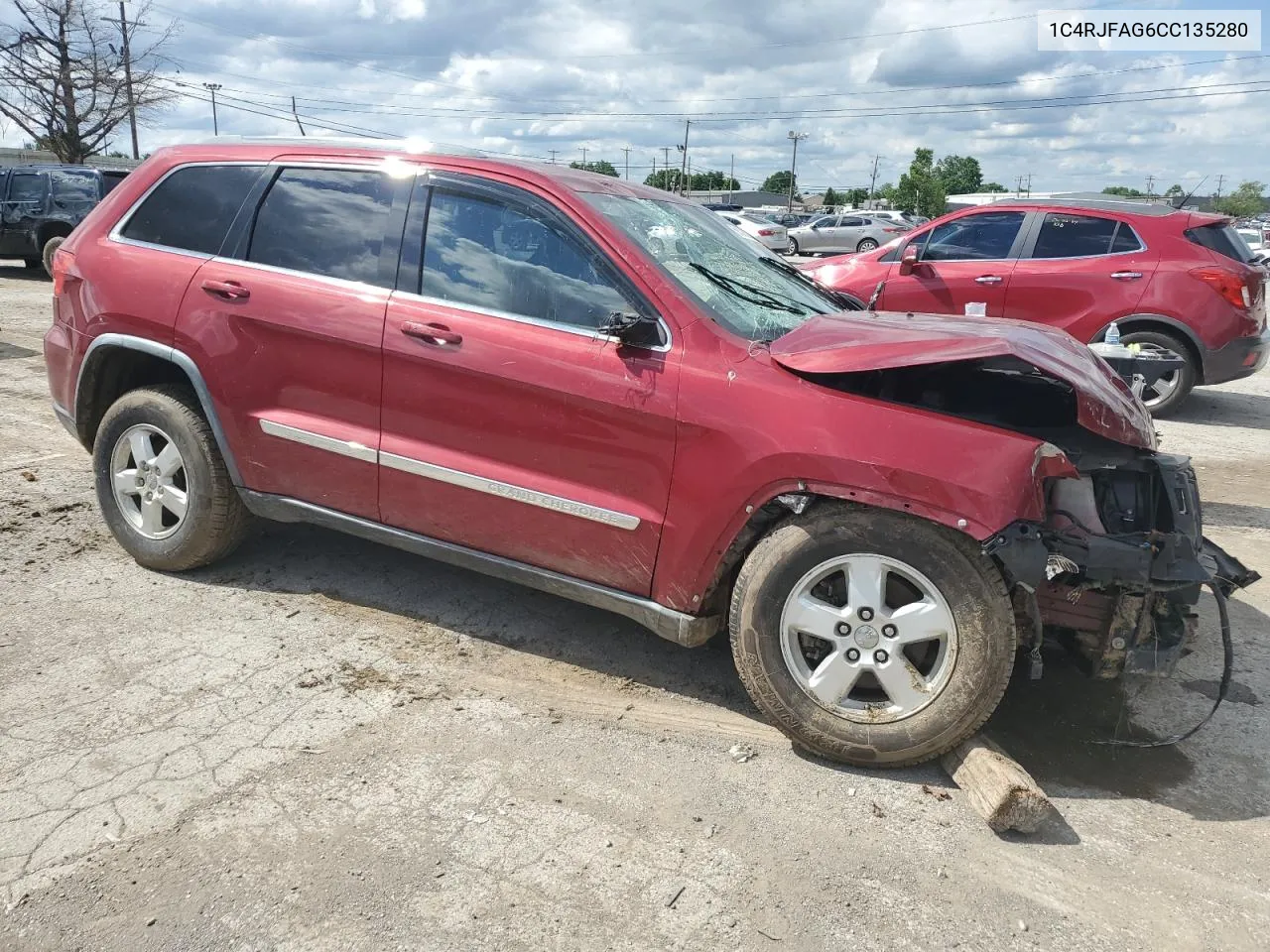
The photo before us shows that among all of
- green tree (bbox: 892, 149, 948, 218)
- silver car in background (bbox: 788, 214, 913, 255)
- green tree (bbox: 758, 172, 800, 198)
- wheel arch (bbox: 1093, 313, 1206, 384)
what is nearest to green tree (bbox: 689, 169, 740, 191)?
green tree (bbox: 758, 172, 800, 198)

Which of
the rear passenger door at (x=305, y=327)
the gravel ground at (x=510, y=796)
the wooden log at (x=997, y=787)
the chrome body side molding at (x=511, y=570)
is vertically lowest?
the gravel ground at (x=510, y=796)

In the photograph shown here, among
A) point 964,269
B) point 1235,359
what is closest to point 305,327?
point 964,269

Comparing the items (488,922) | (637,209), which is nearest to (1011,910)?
(488,922)

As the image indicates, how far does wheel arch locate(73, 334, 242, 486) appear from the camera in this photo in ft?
13.0

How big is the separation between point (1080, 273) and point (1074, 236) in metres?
0.37

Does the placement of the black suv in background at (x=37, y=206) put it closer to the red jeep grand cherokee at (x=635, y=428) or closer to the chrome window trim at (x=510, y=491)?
the red jeep grand cherokee at (x=635, y=428)

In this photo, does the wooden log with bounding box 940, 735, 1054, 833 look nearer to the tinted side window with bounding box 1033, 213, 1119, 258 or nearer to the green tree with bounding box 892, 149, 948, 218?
the tinted side window with bounding box 1033, 213, 1119, 258

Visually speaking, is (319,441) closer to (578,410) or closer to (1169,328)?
(578,410)

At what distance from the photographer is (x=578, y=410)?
3.24 m

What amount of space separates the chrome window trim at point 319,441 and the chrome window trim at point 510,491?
8 centimetres

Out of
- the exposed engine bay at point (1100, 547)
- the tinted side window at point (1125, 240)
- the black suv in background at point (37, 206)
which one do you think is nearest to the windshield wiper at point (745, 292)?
the exposed engine bay at point (1100, 547)

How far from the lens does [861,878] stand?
2.61 metres

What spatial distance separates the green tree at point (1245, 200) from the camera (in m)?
94.2

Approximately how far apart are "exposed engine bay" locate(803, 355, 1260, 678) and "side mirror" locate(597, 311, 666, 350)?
53 cm
